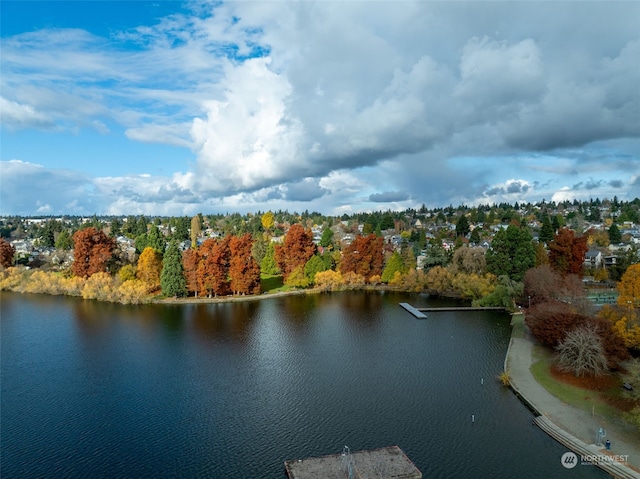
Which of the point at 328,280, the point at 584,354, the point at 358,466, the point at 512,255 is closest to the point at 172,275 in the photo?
the point at 328,280

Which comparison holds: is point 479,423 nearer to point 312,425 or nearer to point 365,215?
point 312,425

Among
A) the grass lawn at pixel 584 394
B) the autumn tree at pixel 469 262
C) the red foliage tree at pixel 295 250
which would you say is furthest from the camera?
the red foliage tree at pixel 295 250

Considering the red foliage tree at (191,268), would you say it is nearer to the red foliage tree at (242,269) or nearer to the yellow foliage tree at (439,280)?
the red foliage tree at (242,269)

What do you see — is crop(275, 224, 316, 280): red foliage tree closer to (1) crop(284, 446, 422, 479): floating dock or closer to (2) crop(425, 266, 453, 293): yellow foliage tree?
(2) crop(425, 266, 453, 293): yellow foliage tree

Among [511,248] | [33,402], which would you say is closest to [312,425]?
[33,402]

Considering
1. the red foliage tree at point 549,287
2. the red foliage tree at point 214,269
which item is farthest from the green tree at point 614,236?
the red foliage tree at point 214,269

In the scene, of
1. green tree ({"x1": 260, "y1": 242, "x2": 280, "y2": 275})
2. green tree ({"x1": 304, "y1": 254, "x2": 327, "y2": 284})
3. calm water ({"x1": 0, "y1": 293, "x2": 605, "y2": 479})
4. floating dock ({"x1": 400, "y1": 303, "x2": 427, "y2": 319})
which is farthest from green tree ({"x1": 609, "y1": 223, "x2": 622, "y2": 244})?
green tree ({"x1": 260, "y1": 242, "x2": 280, "y2": 275})
